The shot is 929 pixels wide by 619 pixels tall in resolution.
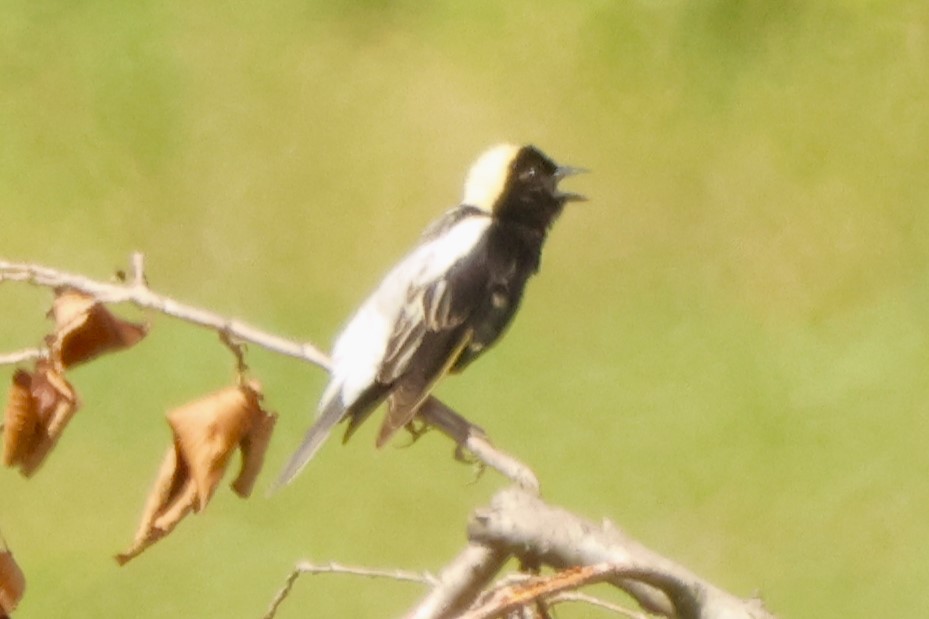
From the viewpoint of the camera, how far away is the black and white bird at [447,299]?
46.9 inches

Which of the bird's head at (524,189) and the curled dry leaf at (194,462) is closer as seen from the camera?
the curled dry leaf at (194,462)

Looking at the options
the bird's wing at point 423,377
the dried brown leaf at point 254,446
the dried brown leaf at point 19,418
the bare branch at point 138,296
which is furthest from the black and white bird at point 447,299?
the dried brown leaf at point 19,418

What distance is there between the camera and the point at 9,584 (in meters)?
0.67

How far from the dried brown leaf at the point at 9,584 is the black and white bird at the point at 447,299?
1.44 ft

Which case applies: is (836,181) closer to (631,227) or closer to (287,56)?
(631,227)

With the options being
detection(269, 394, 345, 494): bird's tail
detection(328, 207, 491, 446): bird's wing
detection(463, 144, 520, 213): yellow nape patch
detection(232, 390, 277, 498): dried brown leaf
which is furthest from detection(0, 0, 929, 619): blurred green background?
detection(232, 390, 277, 498): dried brown leaf

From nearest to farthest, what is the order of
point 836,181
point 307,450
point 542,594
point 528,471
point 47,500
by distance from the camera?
point 542,594 < point 528,471 < point 307,450 < point 47,500 < point 836,181

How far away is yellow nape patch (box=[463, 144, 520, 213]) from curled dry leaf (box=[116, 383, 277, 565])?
2.25 ft

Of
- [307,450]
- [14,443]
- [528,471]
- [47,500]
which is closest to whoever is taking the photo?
[14,443]

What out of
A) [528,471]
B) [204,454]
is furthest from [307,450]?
[204,454]

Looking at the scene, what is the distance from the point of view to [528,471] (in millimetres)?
902

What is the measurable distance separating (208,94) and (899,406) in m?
1.11

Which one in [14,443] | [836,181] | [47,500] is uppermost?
[836,181]

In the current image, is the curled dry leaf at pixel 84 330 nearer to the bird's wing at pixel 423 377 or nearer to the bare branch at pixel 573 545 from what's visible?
the bare branch at pixel 573 545
